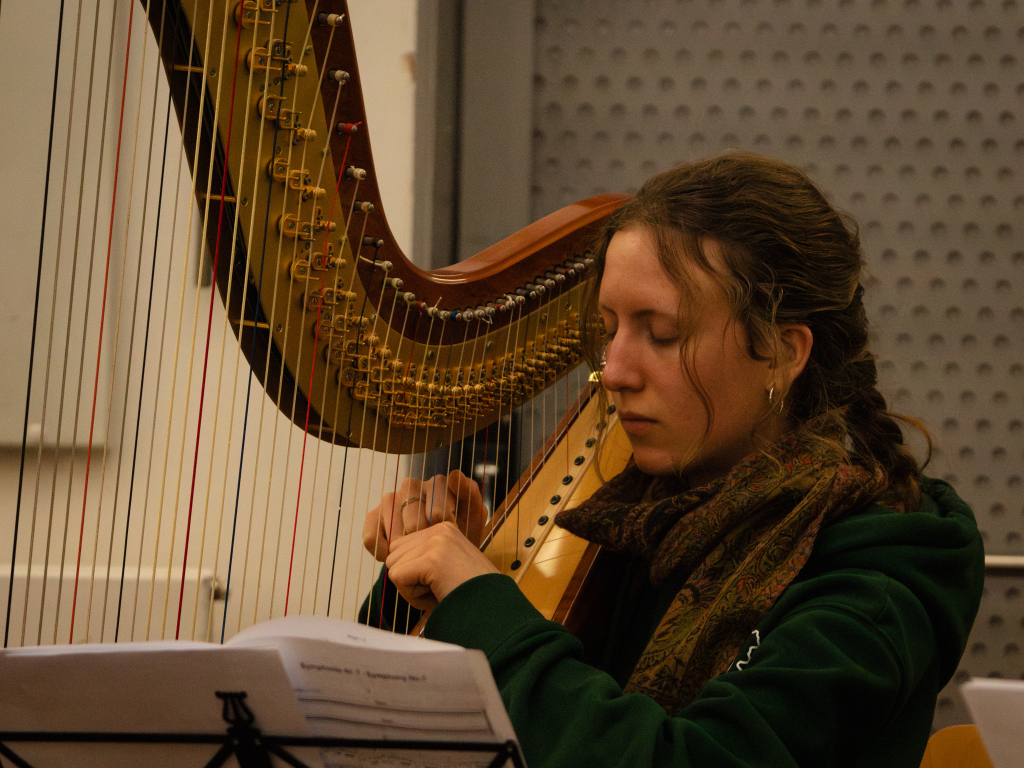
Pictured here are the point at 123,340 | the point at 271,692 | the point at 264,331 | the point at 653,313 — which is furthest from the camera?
the point at 123,340

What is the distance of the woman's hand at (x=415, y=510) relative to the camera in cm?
142

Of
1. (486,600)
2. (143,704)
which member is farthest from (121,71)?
(143,704)

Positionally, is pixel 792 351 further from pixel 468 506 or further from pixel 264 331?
pixel 264 331

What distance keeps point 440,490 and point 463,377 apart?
0.18 m

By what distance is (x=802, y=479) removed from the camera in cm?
110

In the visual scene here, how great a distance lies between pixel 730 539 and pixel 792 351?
0.28 meters

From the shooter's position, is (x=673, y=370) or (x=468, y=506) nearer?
(x=673, y=370)

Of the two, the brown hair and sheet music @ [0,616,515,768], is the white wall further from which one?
sheet music @ [0,616,515,768]

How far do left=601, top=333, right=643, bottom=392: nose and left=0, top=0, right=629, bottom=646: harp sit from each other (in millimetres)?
268

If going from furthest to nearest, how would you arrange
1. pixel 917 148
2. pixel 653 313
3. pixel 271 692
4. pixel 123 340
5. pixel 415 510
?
pixel 917 148 → pixel 123 340 → pixel 415 510 → pixel 653 313 → pixel 271 692

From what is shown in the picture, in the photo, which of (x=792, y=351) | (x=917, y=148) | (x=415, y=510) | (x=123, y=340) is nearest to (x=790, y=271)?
(x=792, y=351)

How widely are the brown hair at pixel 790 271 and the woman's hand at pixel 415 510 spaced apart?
45 cm

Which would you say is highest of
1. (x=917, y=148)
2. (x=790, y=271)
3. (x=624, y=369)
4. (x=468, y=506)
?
(x=917, y=148)

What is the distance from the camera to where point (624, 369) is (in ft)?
4.02
